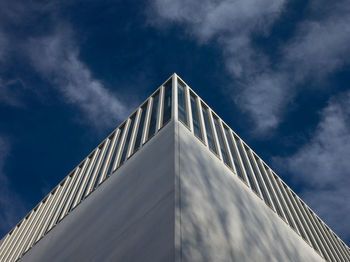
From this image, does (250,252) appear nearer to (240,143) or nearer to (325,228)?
(240,143)

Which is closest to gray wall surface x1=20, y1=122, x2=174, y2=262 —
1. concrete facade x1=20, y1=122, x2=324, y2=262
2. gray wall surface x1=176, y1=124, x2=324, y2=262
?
concrete facade x1=20, y1=122, x2=324, y2=262

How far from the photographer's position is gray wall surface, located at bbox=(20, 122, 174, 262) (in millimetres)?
Answer: 9195

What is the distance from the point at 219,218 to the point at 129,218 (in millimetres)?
3037

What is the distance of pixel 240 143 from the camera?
21.7m

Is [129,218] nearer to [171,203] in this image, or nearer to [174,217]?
[171,203]

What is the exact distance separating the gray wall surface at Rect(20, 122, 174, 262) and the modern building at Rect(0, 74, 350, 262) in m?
0.04

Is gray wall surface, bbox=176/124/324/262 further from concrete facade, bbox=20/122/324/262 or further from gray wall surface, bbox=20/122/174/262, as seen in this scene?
gray wall surface, bbox=20/122/174/262

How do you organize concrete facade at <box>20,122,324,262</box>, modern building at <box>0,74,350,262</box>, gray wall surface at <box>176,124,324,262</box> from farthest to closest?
modern building at <box>0,74,350,262</box> → gray wall surface at <box>176,124,324,262</box> → concrete facade at <box>20,122,324,262</box>

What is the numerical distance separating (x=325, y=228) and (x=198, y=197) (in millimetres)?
21650

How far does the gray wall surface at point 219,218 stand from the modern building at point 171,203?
42mm

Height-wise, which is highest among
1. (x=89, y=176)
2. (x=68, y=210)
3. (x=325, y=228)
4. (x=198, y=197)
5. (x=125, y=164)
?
(x=325, y=228)

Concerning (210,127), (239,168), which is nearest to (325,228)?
(239,168)

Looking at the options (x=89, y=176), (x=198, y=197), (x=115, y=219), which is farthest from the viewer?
(x=89, y=176)

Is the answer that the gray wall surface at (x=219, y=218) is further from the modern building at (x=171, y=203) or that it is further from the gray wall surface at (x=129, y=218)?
the gray wall surface at (x=129, y=218)
